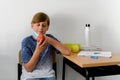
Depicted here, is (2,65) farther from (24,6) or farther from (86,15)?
(86,15)

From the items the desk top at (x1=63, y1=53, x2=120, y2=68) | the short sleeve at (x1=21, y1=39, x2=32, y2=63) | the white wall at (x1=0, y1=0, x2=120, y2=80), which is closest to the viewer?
the desk top at (x1=63, y1=53, x2=120, y2=68)

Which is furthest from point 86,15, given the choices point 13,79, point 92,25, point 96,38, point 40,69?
point 13,79

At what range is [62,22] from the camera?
217cm

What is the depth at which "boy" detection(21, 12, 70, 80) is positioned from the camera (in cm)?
175

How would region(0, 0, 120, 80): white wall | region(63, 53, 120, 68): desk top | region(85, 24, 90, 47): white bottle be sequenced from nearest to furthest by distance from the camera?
1. region(63, 53, 120, 68): desk top
2. region(0, 0, 120, 80): white wall
3. region(85, 24, 90, 47): white bottle

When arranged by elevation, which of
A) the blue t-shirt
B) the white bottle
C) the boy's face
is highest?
the boy's face

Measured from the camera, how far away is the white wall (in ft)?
6.63

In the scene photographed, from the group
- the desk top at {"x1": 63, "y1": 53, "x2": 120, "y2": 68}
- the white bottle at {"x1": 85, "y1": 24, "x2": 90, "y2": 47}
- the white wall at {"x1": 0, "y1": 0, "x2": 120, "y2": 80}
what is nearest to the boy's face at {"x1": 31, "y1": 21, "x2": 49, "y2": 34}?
the white wall at {"x1": 0, "y1": 0, "x2": 120, "y2": 80}

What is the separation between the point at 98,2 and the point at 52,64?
0.79 meters

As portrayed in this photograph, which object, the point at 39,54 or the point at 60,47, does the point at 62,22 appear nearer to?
the point at 60,47

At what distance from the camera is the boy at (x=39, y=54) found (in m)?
1.75

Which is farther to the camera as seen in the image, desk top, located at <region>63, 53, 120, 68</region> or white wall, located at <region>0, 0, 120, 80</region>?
white wall, located at <region>0, 0, 120, 80</region>

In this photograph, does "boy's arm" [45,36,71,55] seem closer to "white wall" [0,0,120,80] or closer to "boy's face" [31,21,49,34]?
"boy's face" [31,21,49,34]

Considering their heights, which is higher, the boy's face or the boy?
the boy's face
